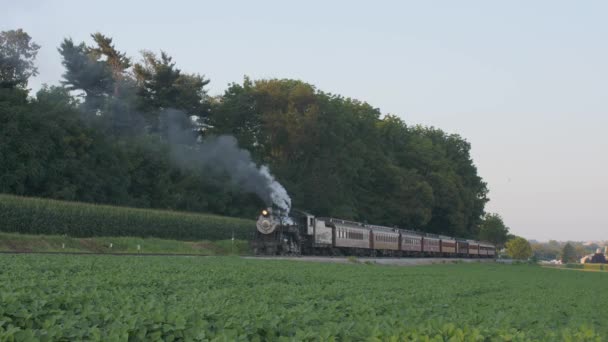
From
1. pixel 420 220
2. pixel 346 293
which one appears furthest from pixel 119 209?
pixel 420 220

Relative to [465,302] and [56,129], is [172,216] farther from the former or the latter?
[465,302]

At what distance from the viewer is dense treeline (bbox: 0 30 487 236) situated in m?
54.4

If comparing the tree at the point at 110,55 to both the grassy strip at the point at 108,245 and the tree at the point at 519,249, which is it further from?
the tree at the point at 519,249

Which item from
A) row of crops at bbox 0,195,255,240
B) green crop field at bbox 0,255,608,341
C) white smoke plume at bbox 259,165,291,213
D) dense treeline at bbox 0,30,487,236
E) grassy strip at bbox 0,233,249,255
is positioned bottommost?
green crop field at bbox 0,255,608,341

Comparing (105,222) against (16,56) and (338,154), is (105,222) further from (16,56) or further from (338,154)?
(338,154)

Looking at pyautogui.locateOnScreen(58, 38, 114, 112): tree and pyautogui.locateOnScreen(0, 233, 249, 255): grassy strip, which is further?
pyautogui.locateOnScreen(58, 38, 114, 112): tree

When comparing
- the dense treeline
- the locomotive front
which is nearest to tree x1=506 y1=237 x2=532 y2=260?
the dense treeline

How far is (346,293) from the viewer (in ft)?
67.0

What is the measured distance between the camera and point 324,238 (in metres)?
56.7

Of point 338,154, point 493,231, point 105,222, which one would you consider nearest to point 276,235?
point 105,222

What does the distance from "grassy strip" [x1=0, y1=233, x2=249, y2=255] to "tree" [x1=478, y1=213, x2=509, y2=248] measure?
332 feet

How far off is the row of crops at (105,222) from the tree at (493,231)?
93973mm

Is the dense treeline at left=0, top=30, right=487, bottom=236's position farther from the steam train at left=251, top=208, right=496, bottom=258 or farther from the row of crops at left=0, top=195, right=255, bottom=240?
the steam train at left=251, top=208, right=496, bottom=258

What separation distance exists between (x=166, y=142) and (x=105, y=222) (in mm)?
17367
